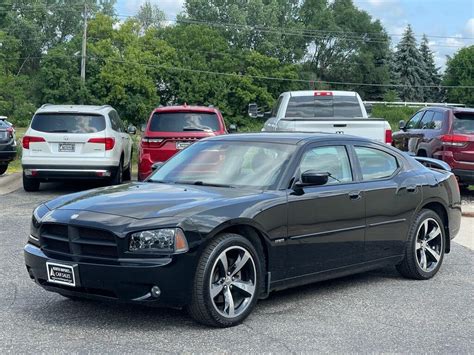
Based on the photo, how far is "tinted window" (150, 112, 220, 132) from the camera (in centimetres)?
1405

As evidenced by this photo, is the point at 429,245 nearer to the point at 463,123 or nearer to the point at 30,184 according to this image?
the point at 463,123

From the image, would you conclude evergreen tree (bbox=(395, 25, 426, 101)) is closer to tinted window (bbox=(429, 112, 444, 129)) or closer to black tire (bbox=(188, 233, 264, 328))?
tinted window (bbox=(429, 112, 444, 129))

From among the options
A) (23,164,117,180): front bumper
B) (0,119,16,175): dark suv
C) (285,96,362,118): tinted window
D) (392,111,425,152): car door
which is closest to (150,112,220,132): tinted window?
(23,164,117,180): front bumper

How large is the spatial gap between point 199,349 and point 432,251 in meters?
3.41

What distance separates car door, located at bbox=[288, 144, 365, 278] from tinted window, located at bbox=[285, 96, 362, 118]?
8.33m

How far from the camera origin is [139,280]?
5.22 m

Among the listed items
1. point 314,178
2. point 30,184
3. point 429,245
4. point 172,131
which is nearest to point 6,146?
point 30,184

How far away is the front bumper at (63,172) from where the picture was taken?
13.6 meters

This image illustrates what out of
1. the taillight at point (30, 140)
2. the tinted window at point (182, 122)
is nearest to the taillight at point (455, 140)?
the tinted window at point (182, 122)

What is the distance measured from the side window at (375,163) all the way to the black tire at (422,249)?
572mm

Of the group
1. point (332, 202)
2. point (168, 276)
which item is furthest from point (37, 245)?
point (332, 202)

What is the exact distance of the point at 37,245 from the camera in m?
5.77

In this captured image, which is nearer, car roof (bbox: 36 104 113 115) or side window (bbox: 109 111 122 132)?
car roof (bbox: 36 104 113 115)

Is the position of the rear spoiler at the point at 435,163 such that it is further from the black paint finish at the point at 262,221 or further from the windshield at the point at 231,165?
the windshield at the point at 231,165
